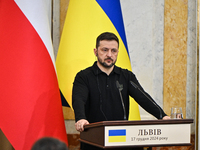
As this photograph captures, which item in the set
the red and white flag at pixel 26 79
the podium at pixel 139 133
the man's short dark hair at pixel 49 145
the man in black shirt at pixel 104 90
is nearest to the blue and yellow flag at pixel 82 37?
the red and white flag at pixel 26 79

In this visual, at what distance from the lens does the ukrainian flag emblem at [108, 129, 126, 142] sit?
1.77 metres

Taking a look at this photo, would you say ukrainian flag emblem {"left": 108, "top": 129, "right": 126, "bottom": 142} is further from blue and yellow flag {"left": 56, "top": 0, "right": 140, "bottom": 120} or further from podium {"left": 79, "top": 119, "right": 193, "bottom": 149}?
blue and yellow flag {"left": 56, "top": 0, "right": 140, "bottom": 120}

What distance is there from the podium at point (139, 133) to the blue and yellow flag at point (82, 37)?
142 cm

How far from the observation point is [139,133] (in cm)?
184

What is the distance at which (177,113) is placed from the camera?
2471 mm

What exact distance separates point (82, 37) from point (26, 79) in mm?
946

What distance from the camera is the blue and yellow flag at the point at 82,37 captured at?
333 cm

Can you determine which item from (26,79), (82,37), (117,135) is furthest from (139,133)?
(82,37)

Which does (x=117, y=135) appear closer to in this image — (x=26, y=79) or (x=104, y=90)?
(x=104, y=90)

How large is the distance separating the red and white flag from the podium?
3.06ft

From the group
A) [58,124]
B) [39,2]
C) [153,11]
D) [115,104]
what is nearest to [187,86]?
[153,11]

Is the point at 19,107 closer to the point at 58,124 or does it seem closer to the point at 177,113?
the point at 58,124

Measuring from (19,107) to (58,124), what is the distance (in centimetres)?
44

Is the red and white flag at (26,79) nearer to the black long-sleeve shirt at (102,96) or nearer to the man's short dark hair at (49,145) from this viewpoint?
the black long-sleeve shirt at (102,96)
